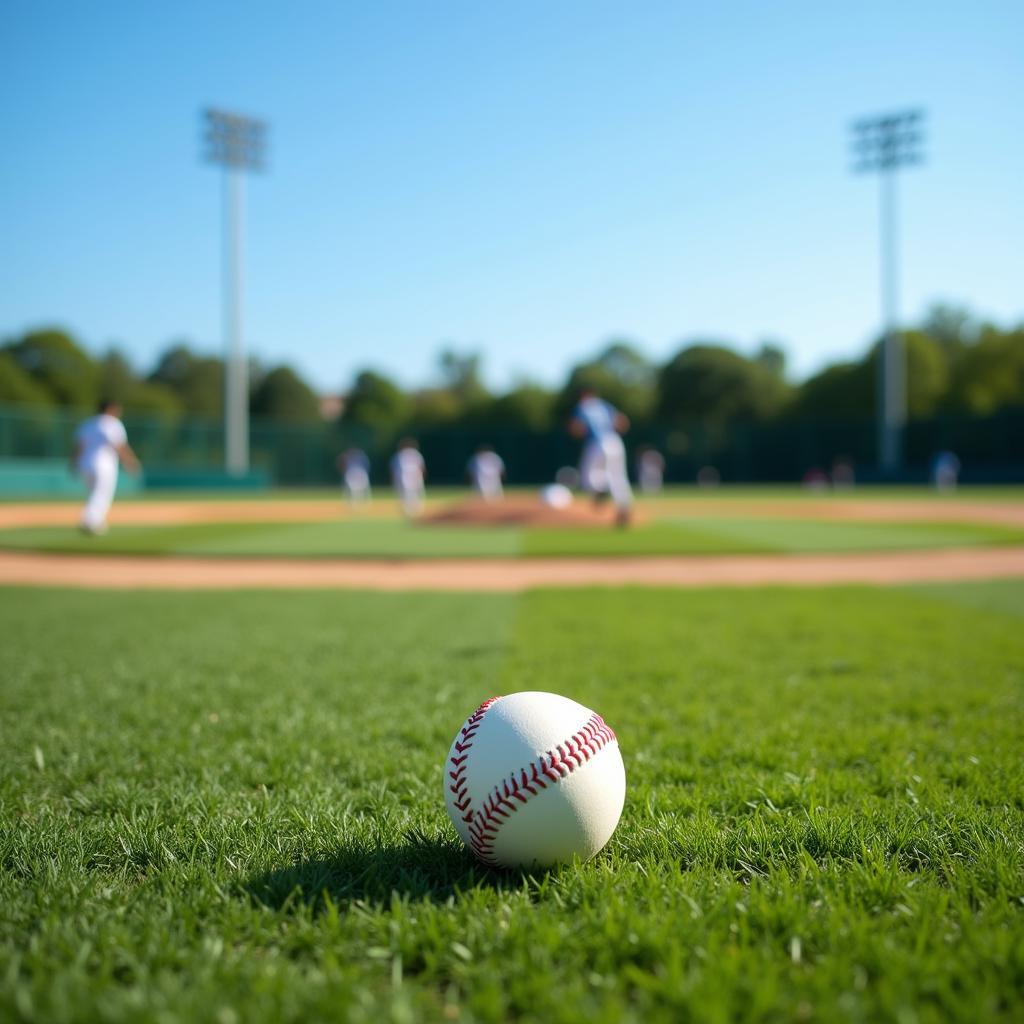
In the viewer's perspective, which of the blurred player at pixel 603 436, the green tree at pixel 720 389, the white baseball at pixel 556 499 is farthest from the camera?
the green tree at pixel 720 389

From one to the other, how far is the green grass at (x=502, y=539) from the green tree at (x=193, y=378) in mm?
56889

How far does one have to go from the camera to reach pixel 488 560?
12.6 m

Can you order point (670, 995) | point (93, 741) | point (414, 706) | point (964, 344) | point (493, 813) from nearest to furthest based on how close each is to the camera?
point (670, 995), point (493, 813), point (93, 741), point (414, 706), point (964, 344)

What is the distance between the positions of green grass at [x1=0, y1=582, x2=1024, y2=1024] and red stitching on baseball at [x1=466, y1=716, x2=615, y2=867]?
0.13 meters

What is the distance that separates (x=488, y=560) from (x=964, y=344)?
219 feet

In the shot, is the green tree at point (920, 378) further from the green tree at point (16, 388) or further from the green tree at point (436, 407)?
the green tree at point (16, 388)

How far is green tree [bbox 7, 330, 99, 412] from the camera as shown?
61688 millimetres

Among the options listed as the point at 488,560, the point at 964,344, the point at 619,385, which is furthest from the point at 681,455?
the point at 488,560

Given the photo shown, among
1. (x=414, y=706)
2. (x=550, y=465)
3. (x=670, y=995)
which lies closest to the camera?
(x=670, y=995)

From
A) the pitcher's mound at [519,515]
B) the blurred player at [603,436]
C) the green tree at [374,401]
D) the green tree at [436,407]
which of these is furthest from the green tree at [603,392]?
the blurred player at [603,436]

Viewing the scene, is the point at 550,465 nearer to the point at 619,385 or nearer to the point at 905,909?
the point at 619,385

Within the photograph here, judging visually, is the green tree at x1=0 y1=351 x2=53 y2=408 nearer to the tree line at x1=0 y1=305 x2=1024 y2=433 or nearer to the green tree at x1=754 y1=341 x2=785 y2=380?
Result: the tree line at x1=0 y1=305 x2=1024 y2=433

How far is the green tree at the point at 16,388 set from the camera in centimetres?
5297

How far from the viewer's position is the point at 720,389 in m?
65.7
